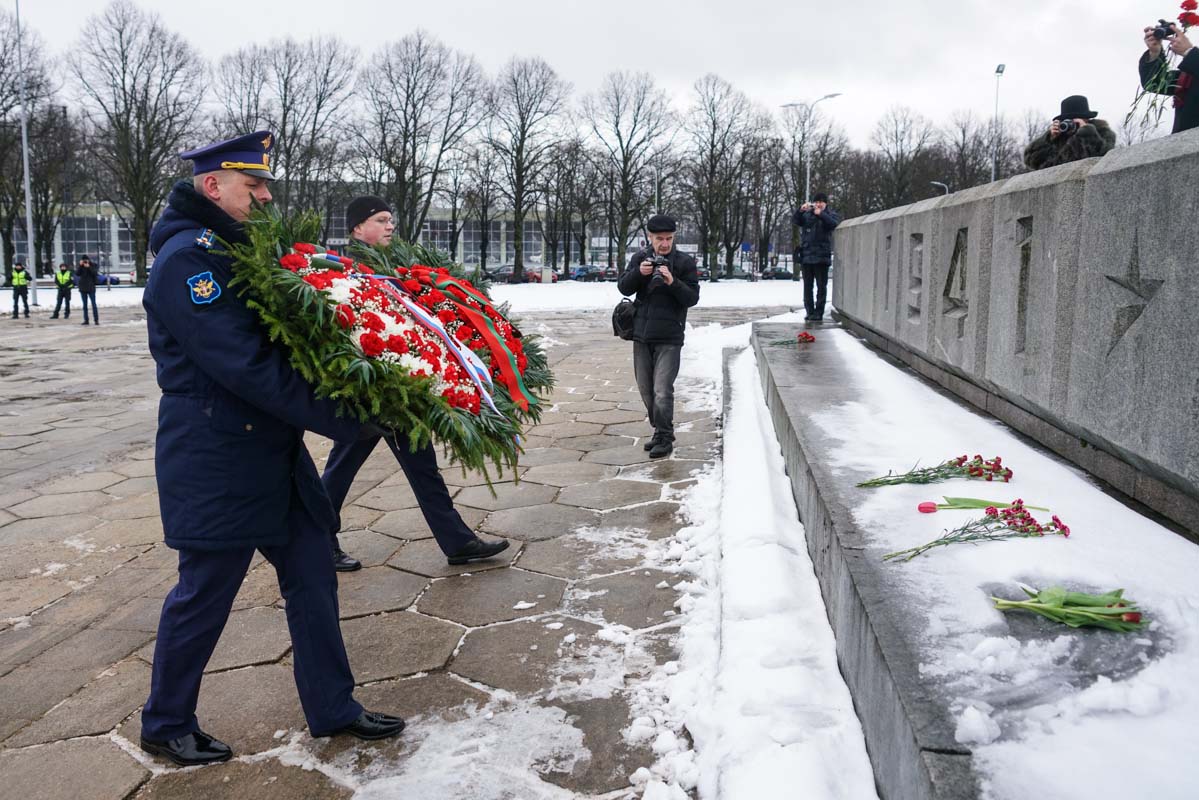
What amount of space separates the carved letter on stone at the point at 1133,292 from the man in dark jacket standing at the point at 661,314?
3.18 metres

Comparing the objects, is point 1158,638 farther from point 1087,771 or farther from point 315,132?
point 315,132

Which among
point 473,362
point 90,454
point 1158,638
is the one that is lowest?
point 90,454

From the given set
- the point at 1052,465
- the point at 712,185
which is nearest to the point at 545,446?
the point at 1052,465

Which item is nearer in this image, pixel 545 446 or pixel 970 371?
pixel 970 371

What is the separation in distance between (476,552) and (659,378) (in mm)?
2491

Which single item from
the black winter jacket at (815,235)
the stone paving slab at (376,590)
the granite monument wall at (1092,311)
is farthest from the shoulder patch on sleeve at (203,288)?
the black winter jacket at (815,235)

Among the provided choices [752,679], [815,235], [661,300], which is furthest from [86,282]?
[752,679]

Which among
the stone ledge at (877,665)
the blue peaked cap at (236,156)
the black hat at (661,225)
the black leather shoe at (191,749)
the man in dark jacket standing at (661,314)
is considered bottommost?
the black leather shoe at (191,749)

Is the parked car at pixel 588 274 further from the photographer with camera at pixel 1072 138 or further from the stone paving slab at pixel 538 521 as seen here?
the stone paving slab at pixel 538 521

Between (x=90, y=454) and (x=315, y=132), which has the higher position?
(x=315, y=132)

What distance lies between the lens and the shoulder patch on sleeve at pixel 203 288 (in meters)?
2.49

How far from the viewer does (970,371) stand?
17.9ft

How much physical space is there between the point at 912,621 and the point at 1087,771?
65 centimetres

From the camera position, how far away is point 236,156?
264 centimetres
